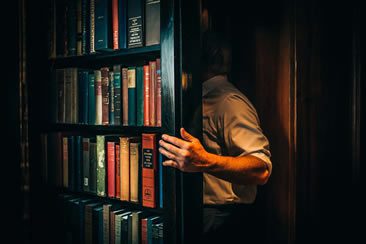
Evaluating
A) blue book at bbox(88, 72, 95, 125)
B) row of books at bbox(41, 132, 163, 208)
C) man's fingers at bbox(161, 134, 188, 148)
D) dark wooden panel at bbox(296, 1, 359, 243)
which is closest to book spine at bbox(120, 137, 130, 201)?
row of books at bbox(41, 132, 163, 208)

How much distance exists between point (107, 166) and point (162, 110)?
1.52 feet

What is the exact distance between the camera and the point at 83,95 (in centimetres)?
167

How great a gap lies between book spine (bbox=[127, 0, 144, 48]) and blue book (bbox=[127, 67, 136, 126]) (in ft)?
0.36

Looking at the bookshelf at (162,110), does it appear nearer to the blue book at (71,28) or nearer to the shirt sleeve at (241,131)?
the blue book at (71,28)

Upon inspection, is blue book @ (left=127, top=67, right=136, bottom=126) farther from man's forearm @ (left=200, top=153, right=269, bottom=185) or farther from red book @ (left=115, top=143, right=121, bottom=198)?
man's forearm @ (left=200, top=153, right=269, bottom=185)

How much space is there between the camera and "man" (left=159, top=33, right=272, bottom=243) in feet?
4.12

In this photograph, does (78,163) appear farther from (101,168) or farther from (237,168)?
(237,168)

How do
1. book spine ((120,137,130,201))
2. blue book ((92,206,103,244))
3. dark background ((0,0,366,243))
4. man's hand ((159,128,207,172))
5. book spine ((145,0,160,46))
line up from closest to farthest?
man's hand ((159,128,207,172)) < book spine ((145,0,160,46)) < book spine ((120,137,130,201)) < blue book ((92,206,103,244)) < dark background ((0,0,366,243))

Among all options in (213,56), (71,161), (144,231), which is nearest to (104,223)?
(144,231)

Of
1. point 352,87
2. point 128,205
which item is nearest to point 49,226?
point 128,205

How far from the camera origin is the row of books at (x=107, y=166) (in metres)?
1.40

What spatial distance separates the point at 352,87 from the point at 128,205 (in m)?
1.51

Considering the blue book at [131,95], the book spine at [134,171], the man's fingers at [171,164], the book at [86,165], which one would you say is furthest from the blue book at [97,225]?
the man's fingers at [171,164]

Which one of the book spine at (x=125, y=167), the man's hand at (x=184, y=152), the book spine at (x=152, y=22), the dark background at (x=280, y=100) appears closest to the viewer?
the man's hand at (x=184, y=152)
